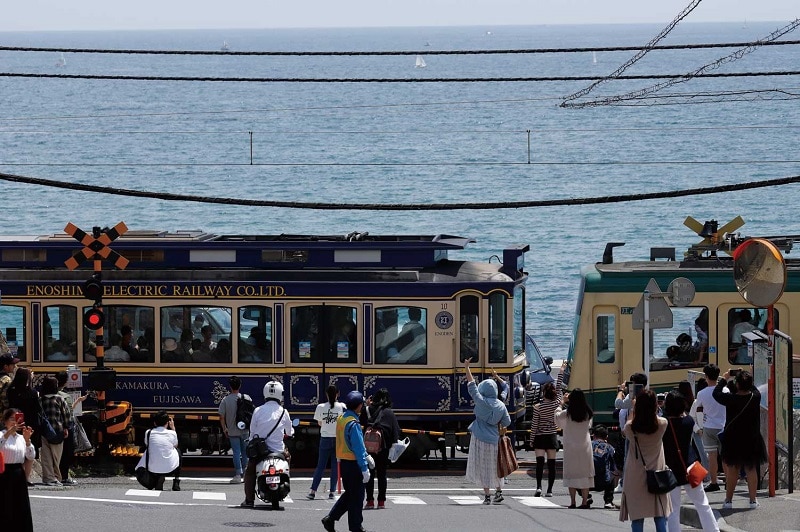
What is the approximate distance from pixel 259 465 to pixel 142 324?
579 cm

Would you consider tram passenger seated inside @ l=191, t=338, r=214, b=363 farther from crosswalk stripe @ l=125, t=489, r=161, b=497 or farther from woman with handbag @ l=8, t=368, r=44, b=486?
woman with handbag @ l=8, t=368, r=44, b=486

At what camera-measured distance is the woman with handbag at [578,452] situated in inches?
693

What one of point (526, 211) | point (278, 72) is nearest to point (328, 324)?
point (526, 211)

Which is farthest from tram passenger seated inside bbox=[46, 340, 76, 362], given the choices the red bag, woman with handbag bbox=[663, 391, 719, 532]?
woman with handbag bbox=[663, 391, 719, 532]

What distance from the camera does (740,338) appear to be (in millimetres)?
23234

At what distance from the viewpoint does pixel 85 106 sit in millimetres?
128750

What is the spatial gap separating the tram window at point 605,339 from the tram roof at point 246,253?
241 cm

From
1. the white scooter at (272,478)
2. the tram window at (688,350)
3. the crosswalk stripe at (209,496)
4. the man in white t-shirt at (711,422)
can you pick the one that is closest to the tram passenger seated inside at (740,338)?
the tram window at (688,350)

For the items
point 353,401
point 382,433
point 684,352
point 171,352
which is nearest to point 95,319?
point 171,352

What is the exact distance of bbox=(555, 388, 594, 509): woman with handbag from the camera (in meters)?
17.6

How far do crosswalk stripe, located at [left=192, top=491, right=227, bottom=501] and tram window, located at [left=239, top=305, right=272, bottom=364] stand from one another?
3.54 m

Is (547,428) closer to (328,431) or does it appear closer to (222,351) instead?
(328,431)

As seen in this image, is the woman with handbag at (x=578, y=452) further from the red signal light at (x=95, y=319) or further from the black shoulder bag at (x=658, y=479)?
the red signal light at (x=95, y=319)

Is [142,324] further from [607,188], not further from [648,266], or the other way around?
[607,188]
